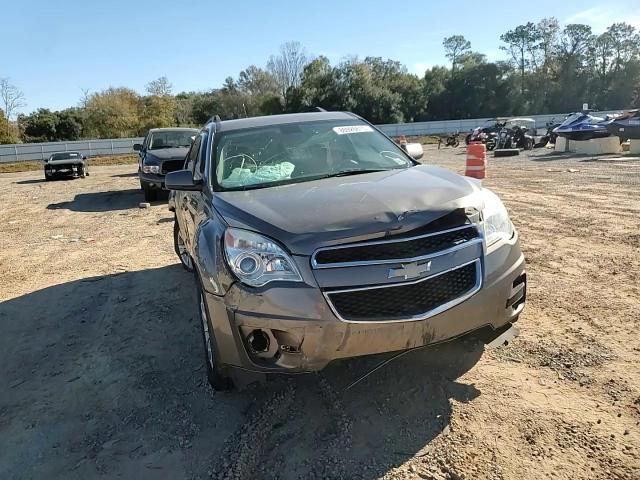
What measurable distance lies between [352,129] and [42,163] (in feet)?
122

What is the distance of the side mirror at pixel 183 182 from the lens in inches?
153

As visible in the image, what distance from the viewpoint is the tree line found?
181 ft

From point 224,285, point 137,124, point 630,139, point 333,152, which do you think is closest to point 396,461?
point 224,285

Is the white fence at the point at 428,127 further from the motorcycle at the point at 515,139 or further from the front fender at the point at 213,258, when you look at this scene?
the front fender at the point at 213,258

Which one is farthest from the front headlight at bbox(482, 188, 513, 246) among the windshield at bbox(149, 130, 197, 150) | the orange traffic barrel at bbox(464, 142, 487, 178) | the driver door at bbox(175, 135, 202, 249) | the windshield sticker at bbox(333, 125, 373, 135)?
the windshield at bbox(149, 130, 197, 150)

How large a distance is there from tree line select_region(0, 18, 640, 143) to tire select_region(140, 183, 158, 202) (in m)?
38.6

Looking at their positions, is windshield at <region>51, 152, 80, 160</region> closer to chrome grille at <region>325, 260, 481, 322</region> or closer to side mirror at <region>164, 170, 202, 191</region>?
side mirror at <region>164, 170, 202, 191</region>

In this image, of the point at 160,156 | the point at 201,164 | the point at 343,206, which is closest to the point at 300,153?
the point at 201,164

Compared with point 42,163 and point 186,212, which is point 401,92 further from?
point 186,212

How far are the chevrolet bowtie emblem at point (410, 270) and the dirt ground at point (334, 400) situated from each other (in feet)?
1.70

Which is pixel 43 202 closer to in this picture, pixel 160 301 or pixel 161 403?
pixel 160 301

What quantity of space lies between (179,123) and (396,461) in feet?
205

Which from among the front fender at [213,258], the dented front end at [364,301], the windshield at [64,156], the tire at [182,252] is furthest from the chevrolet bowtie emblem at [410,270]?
the windshield at [64,156]

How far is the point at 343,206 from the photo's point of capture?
287 cm
